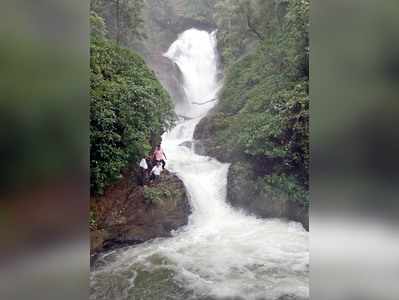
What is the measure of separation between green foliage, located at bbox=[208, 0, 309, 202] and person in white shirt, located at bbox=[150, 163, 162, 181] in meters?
0.43

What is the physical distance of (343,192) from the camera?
4.76 ft

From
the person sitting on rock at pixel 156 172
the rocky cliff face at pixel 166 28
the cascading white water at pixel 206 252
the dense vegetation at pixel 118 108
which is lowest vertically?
the cascading white water at pixel 206 252

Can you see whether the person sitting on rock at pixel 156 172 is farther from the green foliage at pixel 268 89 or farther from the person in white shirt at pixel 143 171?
the green foliage at pixel 268 89

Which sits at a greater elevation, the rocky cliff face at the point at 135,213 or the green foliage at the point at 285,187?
the green foliage at the point at 285,187

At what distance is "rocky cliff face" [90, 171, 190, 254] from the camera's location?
2.39 meters

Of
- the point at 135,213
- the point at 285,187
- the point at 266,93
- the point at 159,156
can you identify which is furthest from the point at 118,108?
the point at 285,187

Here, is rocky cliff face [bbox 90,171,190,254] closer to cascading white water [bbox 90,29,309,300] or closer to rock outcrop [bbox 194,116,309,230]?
cascading white water [bbox 90,29,309,300]

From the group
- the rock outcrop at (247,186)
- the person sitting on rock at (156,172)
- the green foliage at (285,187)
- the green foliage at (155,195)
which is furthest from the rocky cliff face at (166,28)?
the green foliage at (285,187)

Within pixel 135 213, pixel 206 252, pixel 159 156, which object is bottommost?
pixel 206 252

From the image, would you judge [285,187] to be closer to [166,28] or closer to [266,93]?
[266,93]

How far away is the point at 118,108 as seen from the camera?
2.44 meters

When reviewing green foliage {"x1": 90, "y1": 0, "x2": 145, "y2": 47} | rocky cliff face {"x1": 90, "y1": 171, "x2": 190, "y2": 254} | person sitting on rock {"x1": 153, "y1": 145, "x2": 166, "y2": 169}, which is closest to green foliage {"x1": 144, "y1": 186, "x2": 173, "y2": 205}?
rocky cliff face {"x1": 90, "y1": 171, "x2": 190, "y2": 254}

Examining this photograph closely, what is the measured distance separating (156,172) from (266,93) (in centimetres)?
Answer: 91

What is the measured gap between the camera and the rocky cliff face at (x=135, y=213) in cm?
239
